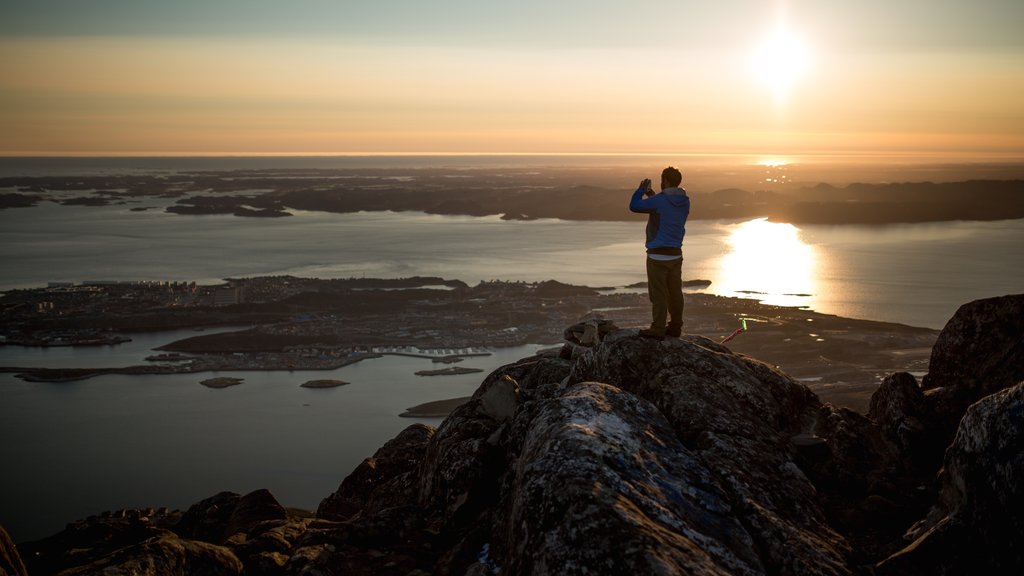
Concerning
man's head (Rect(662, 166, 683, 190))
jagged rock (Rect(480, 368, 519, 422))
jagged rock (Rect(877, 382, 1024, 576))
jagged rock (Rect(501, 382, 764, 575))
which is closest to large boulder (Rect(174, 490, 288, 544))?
jagged rock (Rect(480, 368, 519, 422))

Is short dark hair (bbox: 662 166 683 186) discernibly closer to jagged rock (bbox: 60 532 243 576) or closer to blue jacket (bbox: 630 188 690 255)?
blue jacket (bbox: 630 188 690 255)

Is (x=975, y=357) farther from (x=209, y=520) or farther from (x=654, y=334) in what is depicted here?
(x=209, y=520)

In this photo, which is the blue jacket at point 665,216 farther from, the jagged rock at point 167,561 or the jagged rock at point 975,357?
the jagged rock at point 167,561

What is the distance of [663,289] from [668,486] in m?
3.85

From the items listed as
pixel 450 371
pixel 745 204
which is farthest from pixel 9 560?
pixel 745 204

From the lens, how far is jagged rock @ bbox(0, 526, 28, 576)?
26.2 ft

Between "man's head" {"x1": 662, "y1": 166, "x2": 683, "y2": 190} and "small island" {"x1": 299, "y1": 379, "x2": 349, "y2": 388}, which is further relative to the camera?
"small island" {"x1": 299, "y1": 379, "x2": 349, "y2": 388}

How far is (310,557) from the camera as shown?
27.8 feet

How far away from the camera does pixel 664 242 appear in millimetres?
10125

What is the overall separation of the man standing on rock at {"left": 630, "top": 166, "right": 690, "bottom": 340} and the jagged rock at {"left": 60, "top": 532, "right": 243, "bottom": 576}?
234 inches

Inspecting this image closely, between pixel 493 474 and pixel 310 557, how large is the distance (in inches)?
88.5

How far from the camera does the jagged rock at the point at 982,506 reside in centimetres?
636

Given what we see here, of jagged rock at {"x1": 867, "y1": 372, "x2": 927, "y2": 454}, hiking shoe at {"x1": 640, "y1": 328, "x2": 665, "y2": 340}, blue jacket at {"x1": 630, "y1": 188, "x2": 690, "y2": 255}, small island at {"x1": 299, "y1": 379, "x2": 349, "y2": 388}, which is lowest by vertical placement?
small island at {"x1": 299, "y1": 379, "x2": 349, "y2": 388}

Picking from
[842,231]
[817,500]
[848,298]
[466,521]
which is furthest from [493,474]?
[842,231]
